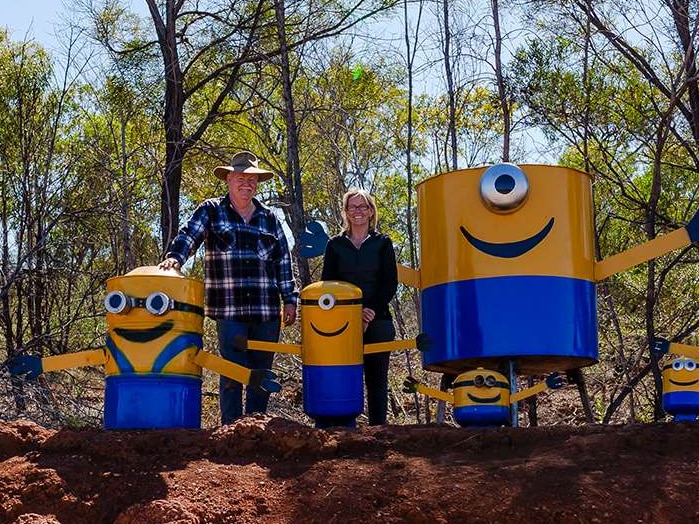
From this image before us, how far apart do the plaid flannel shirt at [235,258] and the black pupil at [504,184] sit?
1201mm

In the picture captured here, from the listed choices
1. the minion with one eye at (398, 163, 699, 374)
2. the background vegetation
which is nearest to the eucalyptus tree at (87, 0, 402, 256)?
the background vegetation

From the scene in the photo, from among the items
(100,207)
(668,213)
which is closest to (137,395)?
(100,207)

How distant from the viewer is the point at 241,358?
4855 mm

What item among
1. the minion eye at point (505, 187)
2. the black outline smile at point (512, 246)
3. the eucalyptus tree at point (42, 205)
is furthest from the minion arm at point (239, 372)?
the eucalyptus tree at point (42, 205)

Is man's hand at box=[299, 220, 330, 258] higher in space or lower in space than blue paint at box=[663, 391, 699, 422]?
higher

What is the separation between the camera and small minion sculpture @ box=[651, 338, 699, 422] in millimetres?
4543

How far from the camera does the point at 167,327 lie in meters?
4.32

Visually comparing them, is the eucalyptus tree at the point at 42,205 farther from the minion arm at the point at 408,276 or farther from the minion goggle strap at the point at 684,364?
the minion goggle strap at the point at 684,364

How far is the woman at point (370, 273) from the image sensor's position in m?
5.04

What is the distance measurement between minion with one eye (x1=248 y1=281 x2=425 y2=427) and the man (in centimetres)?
40

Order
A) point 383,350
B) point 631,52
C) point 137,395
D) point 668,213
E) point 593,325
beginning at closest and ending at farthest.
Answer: point 137,395
point 383,350
point 593,325
point 631,52
point 668,213

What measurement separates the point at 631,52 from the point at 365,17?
2.85m

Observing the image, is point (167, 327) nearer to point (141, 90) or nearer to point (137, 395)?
point (137, 395)

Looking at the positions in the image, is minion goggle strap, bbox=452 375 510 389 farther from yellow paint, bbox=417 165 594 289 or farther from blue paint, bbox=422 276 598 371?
yellow paint, bbox=417 165 594 289
